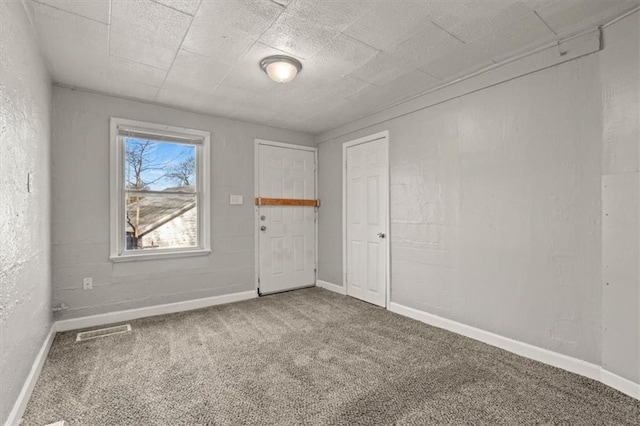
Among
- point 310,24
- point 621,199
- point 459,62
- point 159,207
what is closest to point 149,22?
point 310,24

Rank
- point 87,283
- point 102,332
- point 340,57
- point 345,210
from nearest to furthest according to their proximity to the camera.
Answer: point 340,57 < point 102,332 < point 87,283 < point 345,210

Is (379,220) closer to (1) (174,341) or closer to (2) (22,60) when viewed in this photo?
(1) (174,341)

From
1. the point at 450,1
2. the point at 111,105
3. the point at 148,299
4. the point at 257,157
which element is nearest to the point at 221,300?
the point at 148,299

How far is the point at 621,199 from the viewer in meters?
1.96

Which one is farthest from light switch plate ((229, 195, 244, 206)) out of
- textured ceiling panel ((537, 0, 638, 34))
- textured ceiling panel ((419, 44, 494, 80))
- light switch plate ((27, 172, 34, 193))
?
textured ceiling panel ((537, 0, 638, 34))

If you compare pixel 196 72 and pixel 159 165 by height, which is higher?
pixel 196 72

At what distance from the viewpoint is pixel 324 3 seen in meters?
1.86

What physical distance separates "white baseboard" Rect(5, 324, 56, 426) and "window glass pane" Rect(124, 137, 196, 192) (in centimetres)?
169

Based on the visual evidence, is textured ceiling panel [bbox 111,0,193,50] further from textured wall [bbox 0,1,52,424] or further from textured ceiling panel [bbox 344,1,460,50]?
textured ceiling panel [bbox 344,1,460,50]

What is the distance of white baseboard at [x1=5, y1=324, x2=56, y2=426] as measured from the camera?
64.3 inches

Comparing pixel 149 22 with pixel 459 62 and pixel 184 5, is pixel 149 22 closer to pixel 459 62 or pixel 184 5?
pixel 184 5

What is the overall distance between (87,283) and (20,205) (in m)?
1.63

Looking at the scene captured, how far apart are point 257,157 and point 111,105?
1.72 metres

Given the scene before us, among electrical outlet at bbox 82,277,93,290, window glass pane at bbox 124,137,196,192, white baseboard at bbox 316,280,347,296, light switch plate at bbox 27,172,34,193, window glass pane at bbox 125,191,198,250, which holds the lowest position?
white baseboard at bbox 316,280,347,296
